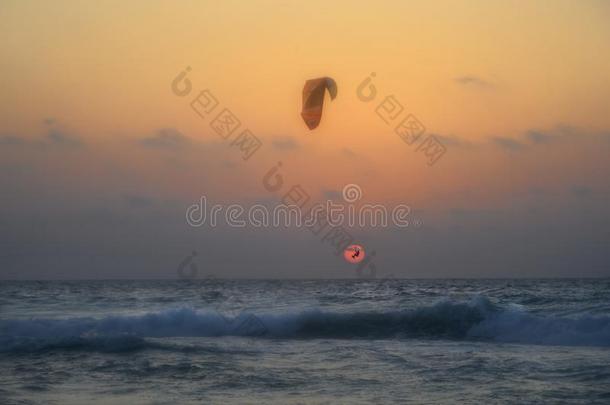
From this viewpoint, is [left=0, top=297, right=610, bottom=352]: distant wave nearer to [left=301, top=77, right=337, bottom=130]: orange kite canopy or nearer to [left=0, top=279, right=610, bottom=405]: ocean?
[left=0, top=279, right=610, bottom=405]: ocean

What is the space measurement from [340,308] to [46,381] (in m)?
13.8

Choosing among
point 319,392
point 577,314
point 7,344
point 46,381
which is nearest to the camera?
point 319,392

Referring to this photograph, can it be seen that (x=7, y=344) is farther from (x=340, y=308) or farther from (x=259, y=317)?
(x=340, y=308)

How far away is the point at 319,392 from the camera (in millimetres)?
10141

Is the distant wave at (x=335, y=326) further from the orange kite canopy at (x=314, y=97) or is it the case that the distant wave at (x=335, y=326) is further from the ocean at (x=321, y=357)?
the orange kite canopy at (x=314, y=97)

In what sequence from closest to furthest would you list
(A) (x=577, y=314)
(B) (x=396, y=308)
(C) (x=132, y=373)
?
(C) (x=132, y=373) < (A) (x=577, y=314) < (B) (x=396, y=308)

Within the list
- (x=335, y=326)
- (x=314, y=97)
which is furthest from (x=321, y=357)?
(x=335, y=326)

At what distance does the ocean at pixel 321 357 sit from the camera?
1009 cm

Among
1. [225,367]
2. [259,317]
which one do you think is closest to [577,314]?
[259,317]

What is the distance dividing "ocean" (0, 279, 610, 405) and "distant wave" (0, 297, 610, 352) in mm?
45

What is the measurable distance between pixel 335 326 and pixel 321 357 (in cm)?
656

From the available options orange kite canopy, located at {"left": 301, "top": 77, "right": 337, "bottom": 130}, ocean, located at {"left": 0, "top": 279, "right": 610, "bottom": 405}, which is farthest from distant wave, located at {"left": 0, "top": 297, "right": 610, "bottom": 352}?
orange kite canopy, located at {"left": 301, "top": 77, "right": 337, "bottom": 130}

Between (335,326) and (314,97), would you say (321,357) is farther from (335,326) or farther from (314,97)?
(335,326)

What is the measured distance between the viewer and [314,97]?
49.3 feet
